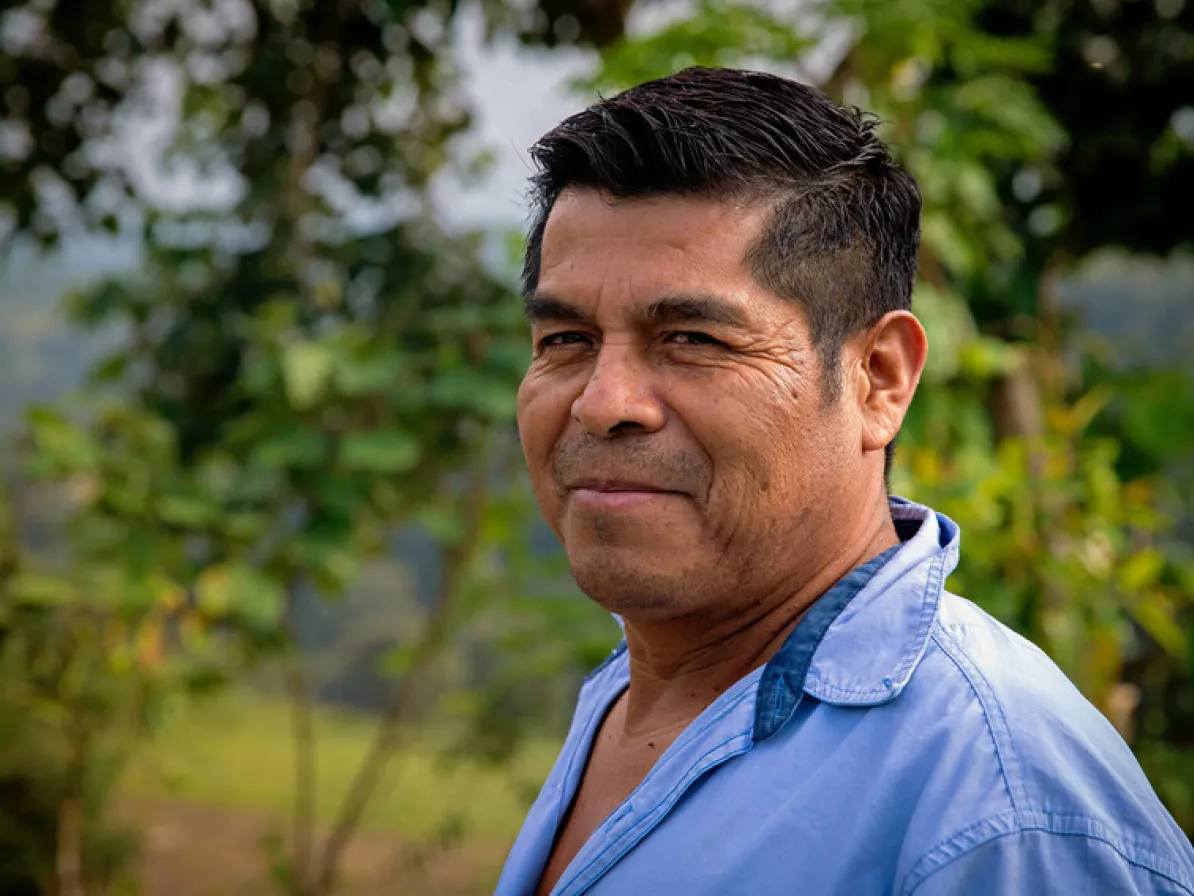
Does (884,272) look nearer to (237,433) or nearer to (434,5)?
(237,433)

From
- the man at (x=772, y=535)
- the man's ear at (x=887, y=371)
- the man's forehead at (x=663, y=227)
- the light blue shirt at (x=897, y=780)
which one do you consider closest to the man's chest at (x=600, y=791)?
the man at (x=772, y=535)

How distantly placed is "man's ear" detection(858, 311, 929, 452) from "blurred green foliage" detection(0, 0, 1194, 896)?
1627 millimetres

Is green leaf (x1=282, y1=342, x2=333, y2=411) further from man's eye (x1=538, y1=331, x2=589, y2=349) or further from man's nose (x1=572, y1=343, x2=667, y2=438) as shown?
man's nose (x1=572, y1=343, x2=667, y2=438)

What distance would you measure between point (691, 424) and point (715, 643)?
0.28 metres

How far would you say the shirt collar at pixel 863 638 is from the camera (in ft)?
3.59

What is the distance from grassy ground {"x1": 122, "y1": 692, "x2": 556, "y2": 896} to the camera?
5062 mm

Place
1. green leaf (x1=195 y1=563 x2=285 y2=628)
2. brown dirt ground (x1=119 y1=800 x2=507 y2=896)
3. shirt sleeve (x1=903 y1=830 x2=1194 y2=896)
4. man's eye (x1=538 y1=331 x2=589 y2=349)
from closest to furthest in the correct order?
1. shirt sleeve (x1=903 y1=830 x2=1194 y2=896)
2. man's eye (x1=538 y1=331 x2=589 y2=349)
3. green leaf (x1=195 y1=563 x2=285 y2=628)
4. brown dirt ground (x1=119 y1=800 x2=507 y2=896)

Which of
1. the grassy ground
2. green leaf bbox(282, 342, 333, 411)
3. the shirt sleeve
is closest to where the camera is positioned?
the shirt sleeve

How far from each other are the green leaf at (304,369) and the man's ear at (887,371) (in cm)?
250

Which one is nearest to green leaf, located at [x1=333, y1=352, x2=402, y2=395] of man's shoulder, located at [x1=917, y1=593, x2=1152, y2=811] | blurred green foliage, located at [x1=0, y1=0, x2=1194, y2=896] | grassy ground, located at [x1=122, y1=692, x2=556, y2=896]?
blurred green foliage, located at [x1=0, y1=0, x2=1194, y2=896]

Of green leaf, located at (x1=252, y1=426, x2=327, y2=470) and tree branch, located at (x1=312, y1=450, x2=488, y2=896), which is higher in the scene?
green leaf, located at (x1=252, y1=426, x2=327, y2=470)

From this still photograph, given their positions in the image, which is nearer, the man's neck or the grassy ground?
the man's neck

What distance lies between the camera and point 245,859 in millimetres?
5891

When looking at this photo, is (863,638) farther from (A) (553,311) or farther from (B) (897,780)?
(A) (553,311)
